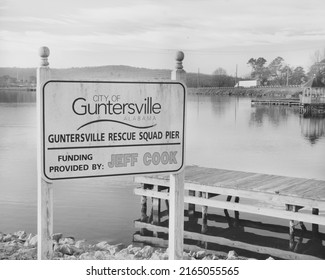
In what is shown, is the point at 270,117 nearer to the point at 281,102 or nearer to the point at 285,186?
the point at 281,102

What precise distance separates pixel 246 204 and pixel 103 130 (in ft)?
13.2

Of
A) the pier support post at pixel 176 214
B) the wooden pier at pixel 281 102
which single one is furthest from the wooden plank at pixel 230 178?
the wooden pier at pixel 281 102

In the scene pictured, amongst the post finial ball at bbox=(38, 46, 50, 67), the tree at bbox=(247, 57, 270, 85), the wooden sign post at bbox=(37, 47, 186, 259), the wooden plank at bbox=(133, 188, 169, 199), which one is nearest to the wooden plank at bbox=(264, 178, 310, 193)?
the wooden plank at bbox=(133, 188, 169, 199)

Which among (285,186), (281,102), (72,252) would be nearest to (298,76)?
(281,102)

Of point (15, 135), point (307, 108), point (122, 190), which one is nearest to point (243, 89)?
point (307, 108)

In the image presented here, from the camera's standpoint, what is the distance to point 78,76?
3.12m

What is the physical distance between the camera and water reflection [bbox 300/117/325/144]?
2235 cm

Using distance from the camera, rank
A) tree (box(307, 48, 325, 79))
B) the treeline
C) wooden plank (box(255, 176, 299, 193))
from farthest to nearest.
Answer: tree (box(307, 48, 325, 79))
the treeline
wooden plank (box(255, 176, 299, 193))

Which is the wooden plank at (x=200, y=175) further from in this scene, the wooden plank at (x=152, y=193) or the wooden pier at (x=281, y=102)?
the wooden pier at (x=281, y=102)

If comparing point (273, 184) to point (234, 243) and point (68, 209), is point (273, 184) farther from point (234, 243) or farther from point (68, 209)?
point (68, 209)

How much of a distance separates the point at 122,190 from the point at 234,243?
2.75 metres

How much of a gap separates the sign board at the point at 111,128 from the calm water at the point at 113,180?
3.35m

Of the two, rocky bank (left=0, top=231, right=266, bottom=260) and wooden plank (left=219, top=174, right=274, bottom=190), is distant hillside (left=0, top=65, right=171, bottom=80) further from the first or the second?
wooden plank (left=219, top=174, right=274, bottom=190)

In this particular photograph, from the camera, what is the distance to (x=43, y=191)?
122 inches
